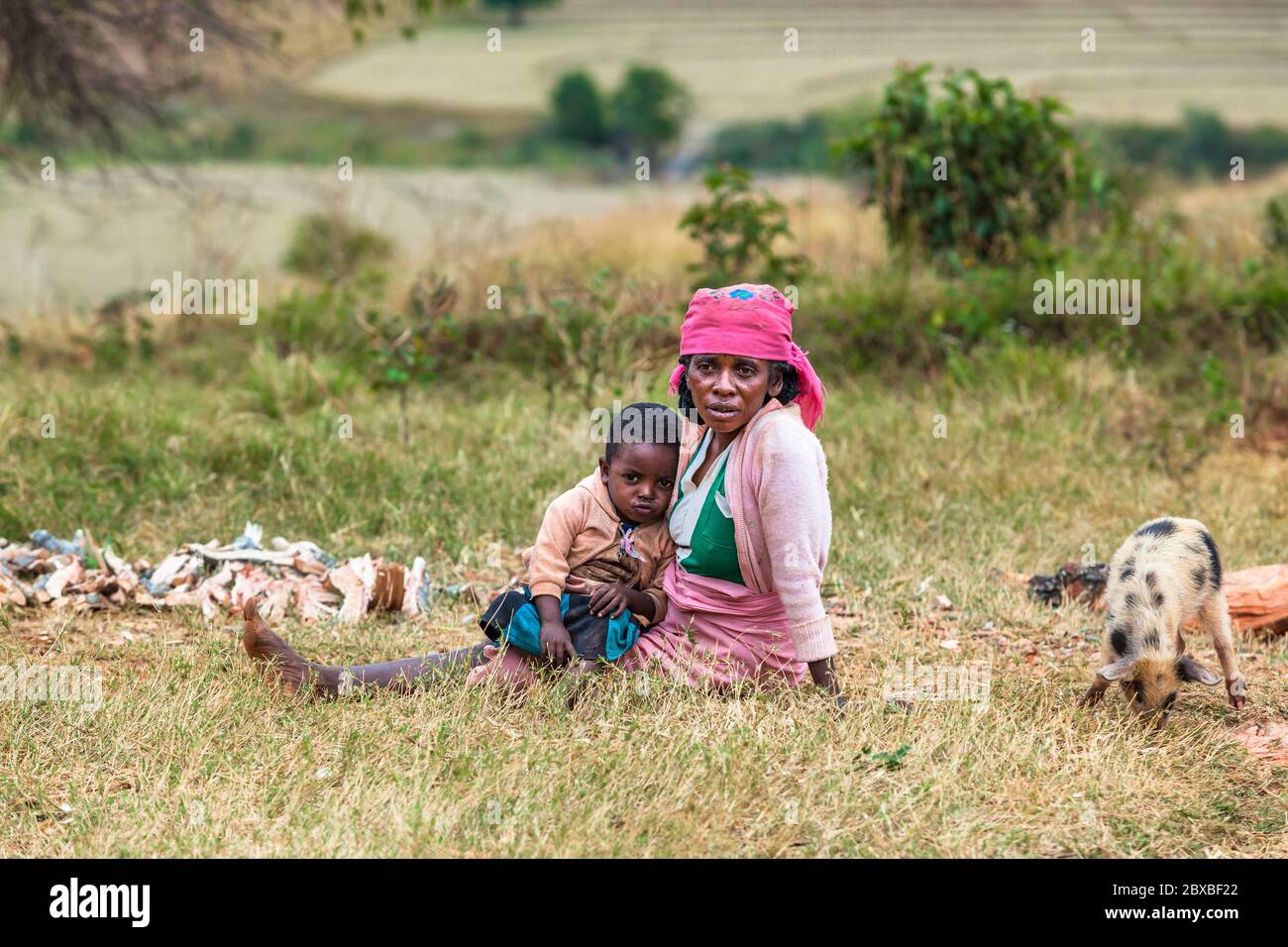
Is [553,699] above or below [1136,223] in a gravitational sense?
below

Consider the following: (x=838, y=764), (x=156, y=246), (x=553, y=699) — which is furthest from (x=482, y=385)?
(x=156, y=246)

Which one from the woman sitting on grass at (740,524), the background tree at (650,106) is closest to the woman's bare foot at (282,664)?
the woman sitting on grass at (740,524)

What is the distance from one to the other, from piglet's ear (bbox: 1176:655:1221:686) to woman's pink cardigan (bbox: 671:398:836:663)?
120 centimetres

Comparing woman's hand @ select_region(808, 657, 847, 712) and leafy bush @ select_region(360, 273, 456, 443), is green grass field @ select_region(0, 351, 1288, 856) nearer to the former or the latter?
woman's hand @ select_region(808, 657, 847, 712)

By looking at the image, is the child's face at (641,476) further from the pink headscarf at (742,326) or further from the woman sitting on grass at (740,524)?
the pink headscarf at (742,326)

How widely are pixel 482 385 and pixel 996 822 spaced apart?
5.99 m

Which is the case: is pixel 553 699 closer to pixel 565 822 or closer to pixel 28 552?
pixel 565 822

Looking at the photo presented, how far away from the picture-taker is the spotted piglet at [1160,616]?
14.7ft

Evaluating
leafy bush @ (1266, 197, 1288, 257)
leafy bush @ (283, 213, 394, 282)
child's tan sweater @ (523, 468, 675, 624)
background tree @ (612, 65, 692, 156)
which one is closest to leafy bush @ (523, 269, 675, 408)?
child's tan sweater @ (523, 468, 675, 624)

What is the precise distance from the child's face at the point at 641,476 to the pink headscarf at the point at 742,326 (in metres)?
0.37

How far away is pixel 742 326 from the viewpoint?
4.16m

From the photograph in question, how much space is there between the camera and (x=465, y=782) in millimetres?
3926

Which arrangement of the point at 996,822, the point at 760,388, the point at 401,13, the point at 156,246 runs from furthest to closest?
the point at 156,246
the point at 401,13
the point at 760,388
the point at 996,822

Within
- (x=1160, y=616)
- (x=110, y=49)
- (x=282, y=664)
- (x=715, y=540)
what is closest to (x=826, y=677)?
(x=715, y=540)
